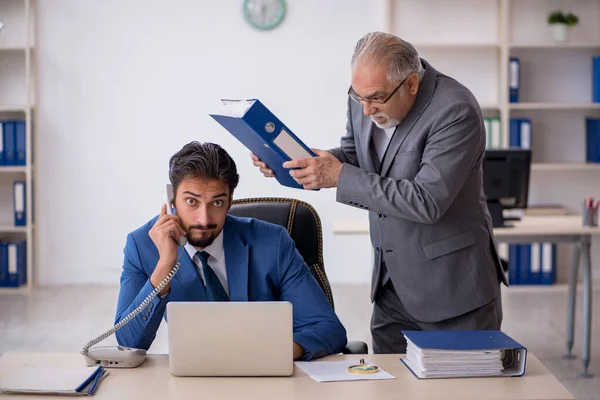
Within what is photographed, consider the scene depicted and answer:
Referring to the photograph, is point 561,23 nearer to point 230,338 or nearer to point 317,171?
point 317,171

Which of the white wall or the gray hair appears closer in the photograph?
the gray hair

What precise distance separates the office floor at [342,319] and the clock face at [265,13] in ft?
6.77

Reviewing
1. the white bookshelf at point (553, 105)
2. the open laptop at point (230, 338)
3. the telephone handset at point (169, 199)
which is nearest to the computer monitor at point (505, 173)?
the white bookshelf at point (553, 105)

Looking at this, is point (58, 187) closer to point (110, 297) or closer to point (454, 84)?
point (110, 297)

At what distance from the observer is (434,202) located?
2277 millimetres

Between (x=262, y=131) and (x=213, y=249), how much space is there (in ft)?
1.23

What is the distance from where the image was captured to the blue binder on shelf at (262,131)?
221 cm

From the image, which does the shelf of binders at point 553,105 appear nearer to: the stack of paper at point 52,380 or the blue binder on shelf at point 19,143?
the blue binder on shelf at point 19,143

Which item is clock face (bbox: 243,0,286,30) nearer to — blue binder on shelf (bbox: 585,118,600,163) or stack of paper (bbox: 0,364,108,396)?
blue binder on shelf (bbox: 585,118,600,163)

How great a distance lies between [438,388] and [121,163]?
4782 millimetres

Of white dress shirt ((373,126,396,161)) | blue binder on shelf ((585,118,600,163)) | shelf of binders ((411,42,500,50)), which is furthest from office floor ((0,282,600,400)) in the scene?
white dress shirt ((373,126,396,161))

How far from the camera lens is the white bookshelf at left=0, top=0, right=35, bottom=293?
6.01 metres

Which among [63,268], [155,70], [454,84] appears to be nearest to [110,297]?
[63,268]

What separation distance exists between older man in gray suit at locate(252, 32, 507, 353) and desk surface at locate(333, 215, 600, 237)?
178 cm
